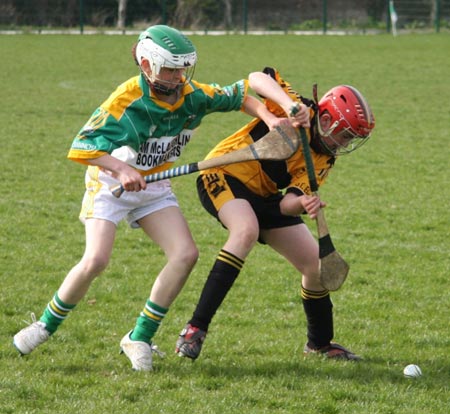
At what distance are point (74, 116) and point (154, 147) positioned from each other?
10207 millimetres

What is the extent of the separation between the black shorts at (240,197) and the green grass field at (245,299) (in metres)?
0.73

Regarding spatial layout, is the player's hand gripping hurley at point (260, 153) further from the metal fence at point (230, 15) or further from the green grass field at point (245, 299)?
the metal fence at point (230, 15)

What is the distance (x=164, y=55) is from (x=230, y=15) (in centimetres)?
3326

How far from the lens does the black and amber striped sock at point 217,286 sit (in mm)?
4754

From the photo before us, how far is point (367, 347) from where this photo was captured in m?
5.34

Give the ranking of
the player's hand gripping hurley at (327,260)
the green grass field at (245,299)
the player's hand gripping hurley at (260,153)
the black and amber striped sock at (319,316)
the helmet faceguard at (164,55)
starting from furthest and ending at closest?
the black and amber striped sock at (319,316) → the player's hand gripping hurley at (327,260) → the player's hand gripping hurley at (260,153) → the helmet faceguard at (164,55) → the green grass field at (245,299)

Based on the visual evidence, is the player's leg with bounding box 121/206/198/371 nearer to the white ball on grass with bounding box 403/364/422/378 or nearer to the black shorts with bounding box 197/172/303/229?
the black shorts with bounding box 197/172/303/229

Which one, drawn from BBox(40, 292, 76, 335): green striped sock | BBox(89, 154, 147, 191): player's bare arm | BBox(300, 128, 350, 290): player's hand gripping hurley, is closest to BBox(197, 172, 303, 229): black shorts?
BBox(300, 128, 350, 290): player's hand gripping hurley

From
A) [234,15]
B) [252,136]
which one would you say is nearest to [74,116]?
[252,136]

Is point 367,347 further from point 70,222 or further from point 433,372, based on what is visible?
point 70,222

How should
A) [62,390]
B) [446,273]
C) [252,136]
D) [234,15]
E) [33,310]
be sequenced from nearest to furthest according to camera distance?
[62,390] → [252,136] → [33,310] → [446,273] → [234,15]

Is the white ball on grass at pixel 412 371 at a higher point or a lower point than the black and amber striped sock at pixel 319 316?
lower

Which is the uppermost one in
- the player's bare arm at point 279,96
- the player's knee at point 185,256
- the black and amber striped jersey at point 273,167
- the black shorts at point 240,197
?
the player's bare arm at point 279,96

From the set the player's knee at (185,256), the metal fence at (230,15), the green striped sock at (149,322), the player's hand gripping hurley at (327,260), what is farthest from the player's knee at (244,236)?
the metal fence at (230,15)
